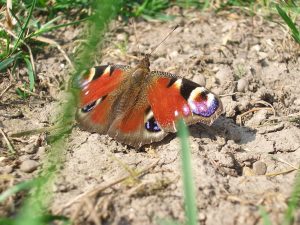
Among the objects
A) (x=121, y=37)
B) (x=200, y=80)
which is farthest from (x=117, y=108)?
(x=121, y=37)

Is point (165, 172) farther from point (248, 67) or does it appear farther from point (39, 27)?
point (39, 27)

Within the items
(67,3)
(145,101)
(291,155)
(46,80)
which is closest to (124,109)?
(145,101)

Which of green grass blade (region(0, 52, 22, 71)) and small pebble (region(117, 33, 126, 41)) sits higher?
green grass blade (region(0, 52, 22, 71))

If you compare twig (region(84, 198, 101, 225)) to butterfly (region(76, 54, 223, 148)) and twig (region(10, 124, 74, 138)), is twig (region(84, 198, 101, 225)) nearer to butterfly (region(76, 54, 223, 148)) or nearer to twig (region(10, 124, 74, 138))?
butterfly (region(76, 54, 223, 148))

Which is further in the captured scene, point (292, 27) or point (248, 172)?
point (292, 27)

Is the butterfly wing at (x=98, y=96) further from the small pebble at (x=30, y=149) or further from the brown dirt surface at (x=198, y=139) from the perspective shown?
the small pebble at (x=30, y=149)

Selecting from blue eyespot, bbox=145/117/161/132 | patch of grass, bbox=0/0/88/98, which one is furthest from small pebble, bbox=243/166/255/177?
patch of grass, bbox=0/0/88/98

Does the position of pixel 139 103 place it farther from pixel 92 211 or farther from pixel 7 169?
pixel 92 211

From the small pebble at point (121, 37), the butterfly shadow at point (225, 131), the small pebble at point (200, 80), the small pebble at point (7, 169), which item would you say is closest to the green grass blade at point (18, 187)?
Result: the small pebble at point (7, 169)
